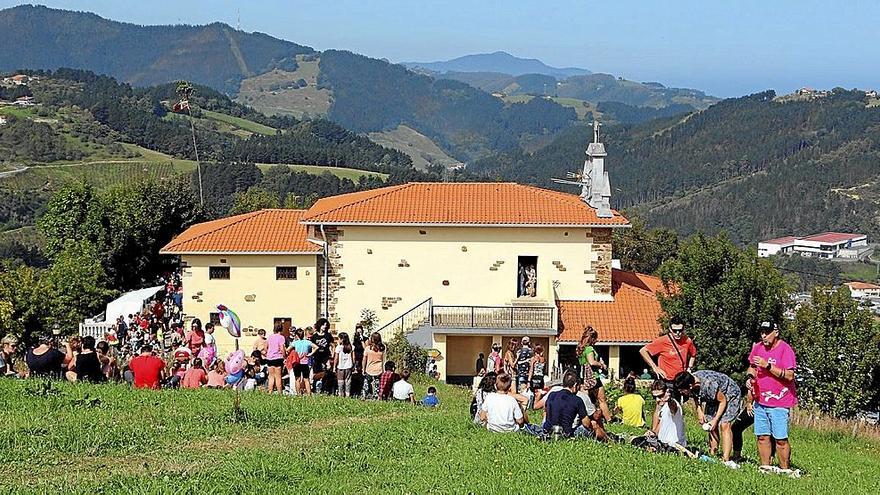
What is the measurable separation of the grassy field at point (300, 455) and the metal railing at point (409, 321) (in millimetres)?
12590

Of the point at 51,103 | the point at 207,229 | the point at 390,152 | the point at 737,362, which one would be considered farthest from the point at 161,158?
the point at 737,362

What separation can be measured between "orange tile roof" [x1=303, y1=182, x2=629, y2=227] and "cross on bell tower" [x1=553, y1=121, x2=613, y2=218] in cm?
26

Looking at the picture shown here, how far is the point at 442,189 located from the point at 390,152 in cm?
13937

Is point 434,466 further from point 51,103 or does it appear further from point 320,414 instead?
point 51,103

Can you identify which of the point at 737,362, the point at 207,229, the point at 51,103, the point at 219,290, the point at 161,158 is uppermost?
the point at 51,103

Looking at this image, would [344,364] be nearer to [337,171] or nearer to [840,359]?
[840,359]

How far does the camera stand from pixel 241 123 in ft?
555

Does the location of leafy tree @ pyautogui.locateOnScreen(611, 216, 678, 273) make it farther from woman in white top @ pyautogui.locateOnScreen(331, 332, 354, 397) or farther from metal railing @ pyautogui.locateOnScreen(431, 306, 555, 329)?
woman in white top @ pyautogui.locateOnScreen(331, 332, 354, 397)

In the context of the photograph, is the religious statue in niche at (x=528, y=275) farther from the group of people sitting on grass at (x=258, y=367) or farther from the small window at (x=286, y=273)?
the group of people sitting on grass at (x=258, y=367)

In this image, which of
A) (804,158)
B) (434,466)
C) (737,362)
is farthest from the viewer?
(804,158)

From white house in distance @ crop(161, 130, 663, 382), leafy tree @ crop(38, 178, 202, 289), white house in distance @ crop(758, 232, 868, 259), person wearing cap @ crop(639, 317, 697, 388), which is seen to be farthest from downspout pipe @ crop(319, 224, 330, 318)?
white house in distance @ crop(758, 232, 868, 259)

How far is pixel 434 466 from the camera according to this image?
8867 millimetres

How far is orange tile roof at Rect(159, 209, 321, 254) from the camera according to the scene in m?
25.8

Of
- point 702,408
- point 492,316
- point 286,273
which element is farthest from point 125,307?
point 702,408
